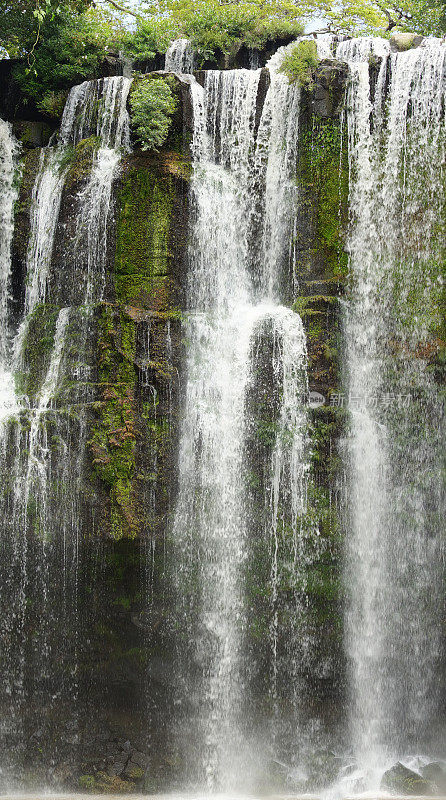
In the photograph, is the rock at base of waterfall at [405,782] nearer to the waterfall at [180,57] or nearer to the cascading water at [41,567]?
the cascading water at [41,567]

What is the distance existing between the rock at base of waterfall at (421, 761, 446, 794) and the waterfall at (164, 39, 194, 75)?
12075mm

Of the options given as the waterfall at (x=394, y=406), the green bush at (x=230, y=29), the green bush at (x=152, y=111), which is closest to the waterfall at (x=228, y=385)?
the green bush at (x=152, y=111)

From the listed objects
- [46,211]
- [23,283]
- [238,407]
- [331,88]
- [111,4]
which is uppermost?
[111,4]

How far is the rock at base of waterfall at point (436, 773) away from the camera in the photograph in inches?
338

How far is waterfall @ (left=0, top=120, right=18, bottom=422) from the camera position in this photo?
1095 centimetres

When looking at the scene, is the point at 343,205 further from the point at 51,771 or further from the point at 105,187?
the point at 51,771

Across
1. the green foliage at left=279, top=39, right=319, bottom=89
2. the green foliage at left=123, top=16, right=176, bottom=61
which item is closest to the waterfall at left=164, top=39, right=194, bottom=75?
the green foliage at left=123, top=16, right=176, bottom=61

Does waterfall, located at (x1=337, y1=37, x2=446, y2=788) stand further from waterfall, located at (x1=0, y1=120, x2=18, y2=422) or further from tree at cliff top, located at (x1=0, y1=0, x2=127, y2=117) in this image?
waterfall, located at (x1=0, y1=120, x2=18, y2=422)

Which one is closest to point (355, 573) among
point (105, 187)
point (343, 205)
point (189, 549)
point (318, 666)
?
point (318, 666)

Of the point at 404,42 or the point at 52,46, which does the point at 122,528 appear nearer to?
the point at 52,46

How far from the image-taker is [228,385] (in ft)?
32.9

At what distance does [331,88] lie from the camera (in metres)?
11.2

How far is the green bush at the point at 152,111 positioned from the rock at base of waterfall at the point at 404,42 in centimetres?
459

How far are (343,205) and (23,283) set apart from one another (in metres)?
5.43
